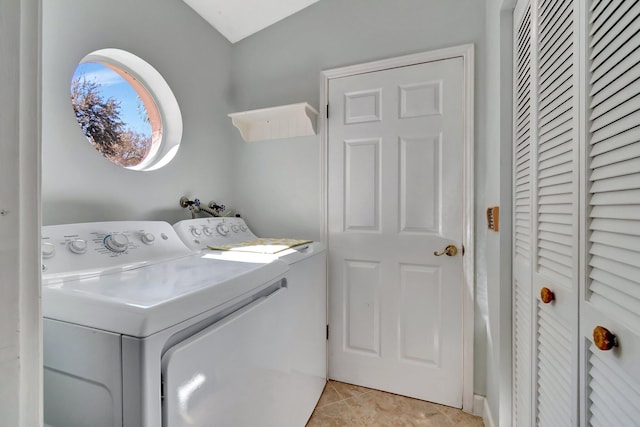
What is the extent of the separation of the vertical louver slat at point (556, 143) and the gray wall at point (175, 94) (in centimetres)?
168

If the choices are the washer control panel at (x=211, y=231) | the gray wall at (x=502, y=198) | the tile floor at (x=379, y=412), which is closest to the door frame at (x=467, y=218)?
the tile floor at (x=379, y=412)

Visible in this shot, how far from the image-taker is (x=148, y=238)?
125 centimetres

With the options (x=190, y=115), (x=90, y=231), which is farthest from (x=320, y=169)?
(x=90, y=231)

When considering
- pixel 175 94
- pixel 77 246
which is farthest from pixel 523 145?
pixel 175 94

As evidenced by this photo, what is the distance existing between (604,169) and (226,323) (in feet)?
3.20

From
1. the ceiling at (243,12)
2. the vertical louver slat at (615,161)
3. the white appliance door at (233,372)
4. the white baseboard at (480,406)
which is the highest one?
the ceiling at (243,12)

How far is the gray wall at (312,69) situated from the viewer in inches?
62.1

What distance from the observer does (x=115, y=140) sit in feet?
4.92

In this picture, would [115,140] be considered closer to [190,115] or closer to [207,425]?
[190,115]

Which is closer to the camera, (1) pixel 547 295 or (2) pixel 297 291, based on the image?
(1) pixel 547 295

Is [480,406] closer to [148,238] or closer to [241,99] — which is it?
[148,238]

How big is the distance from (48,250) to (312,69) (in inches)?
67.4

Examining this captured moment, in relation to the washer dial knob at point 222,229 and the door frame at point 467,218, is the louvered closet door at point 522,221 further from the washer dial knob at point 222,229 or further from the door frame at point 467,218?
the washer dial knob at point 222,229

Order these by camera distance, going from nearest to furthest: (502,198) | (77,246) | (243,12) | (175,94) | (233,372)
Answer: (233,372)
(77,246)
(502,198)
(175,94)
(243,12)
